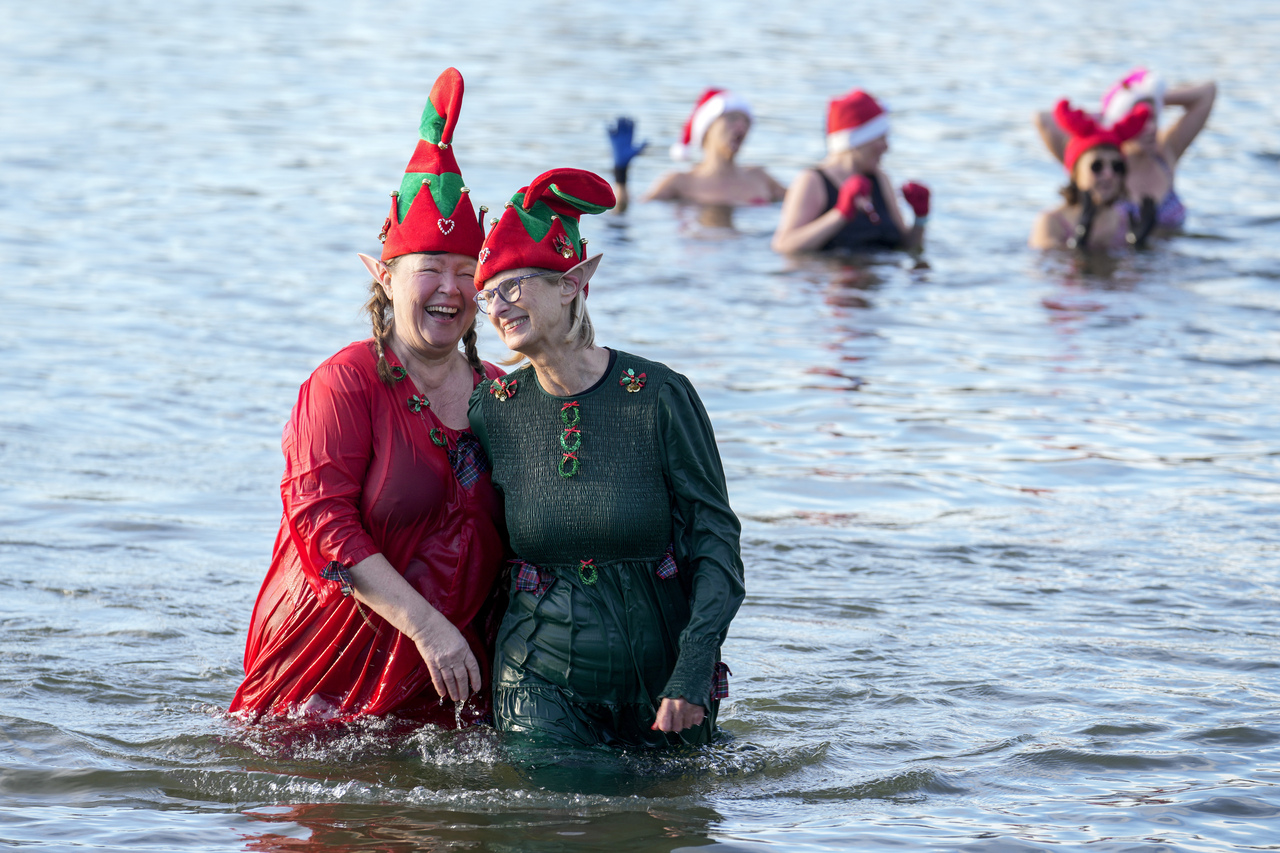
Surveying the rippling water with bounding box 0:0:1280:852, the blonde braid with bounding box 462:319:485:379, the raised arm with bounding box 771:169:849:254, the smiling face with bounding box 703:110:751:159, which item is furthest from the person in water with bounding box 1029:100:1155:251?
the blonde braid with bounding box 462:319:485:379

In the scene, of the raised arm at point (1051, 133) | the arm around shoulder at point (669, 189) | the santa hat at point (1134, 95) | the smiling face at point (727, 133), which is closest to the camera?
the santa hat at point (1134, 95)

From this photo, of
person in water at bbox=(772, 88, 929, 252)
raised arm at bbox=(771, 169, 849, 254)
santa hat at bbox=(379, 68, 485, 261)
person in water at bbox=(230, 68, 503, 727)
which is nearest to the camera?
person in water at bbox=(230, 68, 503, 727)

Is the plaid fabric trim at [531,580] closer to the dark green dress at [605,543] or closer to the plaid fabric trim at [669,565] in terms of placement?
the dark green dress at [605,543]

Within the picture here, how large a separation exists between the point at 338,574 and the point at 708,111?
1134cm

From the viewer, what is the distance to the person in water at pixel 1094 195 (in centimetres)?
1280

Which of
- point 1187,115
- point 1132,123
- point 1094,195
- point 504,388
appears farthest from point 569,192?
point 1187,115

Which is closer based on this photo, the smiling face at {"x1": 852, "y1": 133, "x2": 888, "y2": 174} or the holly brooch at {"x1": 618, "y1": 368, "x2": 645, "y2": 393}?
the holly brooch at {"x1": 618, "y1": 368, "x2": 645, "y2": 393}

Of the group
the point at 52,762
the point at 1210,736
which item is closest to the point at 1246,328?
the point at 1210,736

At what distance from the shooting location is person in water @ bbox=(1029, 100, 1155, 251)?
42.0 feet

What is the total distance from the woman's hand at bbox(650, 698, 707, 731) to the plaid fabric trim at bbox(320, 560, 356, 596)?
908 millimetres

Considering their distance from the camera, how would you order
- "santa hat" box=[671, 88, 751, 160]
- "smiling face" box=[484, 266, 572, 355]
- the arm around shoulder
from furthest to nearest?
the arm around shoulder
"santa hat" box=[671, 88, 751, 160]
"smiling face" box=[484, 266, 572, 355]

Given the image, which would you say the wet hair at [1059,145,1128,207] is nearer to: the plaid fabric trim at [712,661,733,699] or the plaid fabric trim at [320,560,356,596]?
the plaid fabric trim at [712,661,733,699]

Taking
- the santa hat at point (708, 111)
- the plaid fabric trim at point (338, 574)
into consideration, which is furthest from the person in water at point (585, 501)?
the santa hat at point (708, 111)

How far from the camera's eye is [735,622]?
6652 millimetres
